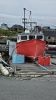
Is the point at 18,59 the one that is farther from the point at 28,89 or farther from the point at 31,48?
the point at 28,89

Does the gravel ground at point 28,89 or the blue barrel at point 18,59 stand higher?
the gravel ground at point 28,89

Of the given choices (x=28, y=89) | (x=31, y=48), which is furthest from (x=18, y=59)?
(x=28, y=89)

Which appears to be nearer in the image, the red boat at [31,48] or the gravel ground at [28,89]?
the gravel ground at [28,89]

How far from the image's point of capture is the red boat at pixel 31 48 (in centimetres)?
3064

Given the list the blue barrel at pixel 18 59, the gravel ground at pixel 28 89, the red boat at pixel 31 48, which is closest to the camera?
the gravel ground at pixel 28 89

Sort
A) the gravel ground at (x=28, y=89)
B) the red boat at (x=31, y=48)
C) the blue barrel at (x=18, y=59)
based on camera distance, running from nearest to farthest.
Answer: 1. the gravel ground at (x=28, y=89)
2. the blue barrel at (x=18, y=59)
3. the red boat at (x=31, y=48)

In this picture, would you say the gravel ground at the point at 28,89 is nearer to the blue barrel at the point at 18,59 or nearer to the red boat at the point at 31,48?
the blue barrel at the point at 18,59

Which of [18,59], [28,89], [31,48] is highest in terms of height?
[28,89]

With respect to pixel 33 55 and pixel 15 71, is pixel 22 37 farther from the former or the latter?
pixel 15 71

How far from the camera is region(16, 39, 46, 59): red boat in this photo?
30641 mm

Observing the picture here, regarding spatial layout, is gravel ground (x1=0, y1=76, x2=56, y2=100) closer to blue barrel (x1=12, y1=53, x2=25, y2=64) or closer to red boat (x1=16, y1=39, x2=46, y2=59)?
blue barrel (x1=12, y1=53, x2=25, y2=64)

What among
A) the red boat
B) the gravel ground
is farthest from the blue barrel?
the gravel ground

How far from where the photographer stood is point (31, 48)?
30.8 meters

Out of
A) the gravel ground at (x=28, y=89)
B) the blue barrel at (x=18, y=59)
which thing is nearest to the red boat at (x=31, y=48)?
the blue barrel at (x=18, y=59)
